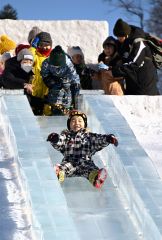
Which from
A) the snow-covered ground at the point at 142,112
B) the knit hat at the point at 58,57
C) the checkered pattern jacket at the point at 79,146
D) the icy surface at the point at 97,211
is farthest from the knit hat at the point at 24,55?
the icy surface at the point at 97,211

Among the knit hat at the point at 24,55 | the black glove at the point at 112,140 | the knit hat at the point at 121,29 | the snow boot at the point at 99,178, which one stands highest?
the knit hat at the point at 121,29

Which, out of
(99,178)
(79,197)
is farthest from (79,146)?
(79,197)

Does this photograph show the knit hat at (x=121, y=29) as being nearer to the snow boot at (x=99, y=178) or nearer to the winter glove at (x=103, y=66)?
the winter glove at (x=103, y=66)

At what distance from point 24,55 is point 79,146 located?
245 cm

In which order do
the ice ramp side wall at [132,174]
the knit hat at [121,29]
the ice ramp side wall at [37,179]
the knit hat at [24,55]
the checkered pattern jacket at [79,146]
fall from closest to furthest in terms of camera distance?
1. the ice ramp side wall at [37,179]
2. the ice ramp side wall at [132,174]
3. the checkered pattern jacket at [79,146]
4. the knit hat at [24,55]
5. the knit hat at [121,29]

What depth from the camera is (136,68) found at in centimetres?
890

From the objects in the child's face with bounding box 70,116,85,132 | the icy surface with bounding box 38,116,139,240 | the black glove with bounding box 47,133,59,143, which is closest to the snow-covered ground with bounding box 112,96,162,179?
the child's face with bounding box 70,116,85,132

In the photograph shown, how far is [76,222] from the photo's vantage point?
505cm

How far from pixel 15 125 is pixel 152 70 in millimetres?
3159

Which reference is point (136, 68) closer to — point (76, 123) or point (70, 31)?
point (76, 123)

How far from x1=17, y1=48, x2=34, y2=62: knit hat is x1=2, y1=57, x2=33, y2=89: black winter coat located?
0.11 metres

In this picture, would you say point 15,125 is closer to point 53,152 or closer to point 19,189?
point 53,152

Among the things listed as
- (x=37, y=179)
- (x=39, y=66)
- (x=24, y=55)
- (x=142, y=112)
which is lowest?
(x=142, y=112)

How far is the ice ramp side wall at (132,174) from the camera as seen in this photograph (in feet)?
16.2
